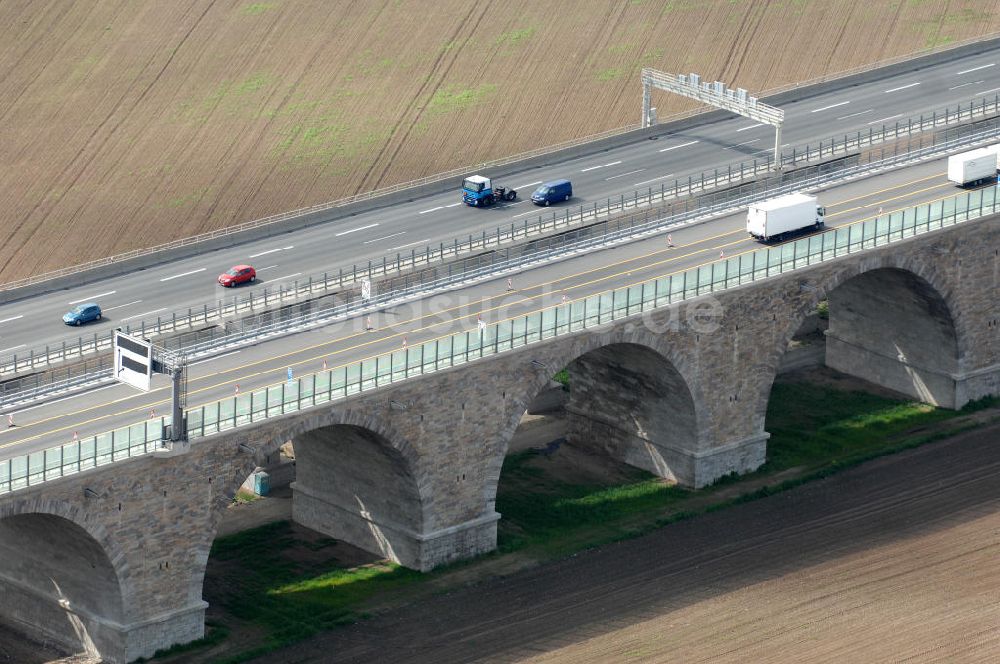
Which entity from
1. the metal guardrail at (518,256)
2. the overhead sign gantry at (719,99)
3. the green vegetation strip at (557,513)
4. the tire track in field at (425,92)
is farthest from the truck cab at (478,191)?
the tire track in field at (425,92)

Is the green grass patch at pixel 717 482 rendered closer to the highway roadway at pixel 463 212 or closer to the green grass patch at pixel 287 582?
the green grass patch at pixel 287 582

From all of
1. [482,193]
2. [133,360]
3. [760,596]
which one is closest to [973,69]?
[482,193]

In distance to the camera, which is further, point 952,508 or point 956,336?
point 956,336

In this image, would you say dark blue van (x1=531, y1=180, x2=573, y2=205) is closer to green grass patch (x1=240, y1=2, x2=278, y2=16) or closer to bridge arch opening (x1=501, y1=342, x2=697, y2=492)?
bridge arch opening (x1=501, y1=342, x2=697, y2=492)

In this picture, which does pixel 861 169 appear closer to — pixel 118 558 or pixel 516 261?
pixel 516 261

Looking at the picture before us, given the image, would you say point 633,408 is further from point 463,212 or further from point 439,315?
point 463,212

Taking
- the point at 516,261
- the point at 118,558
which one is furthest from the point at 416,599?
the point at 516,261
